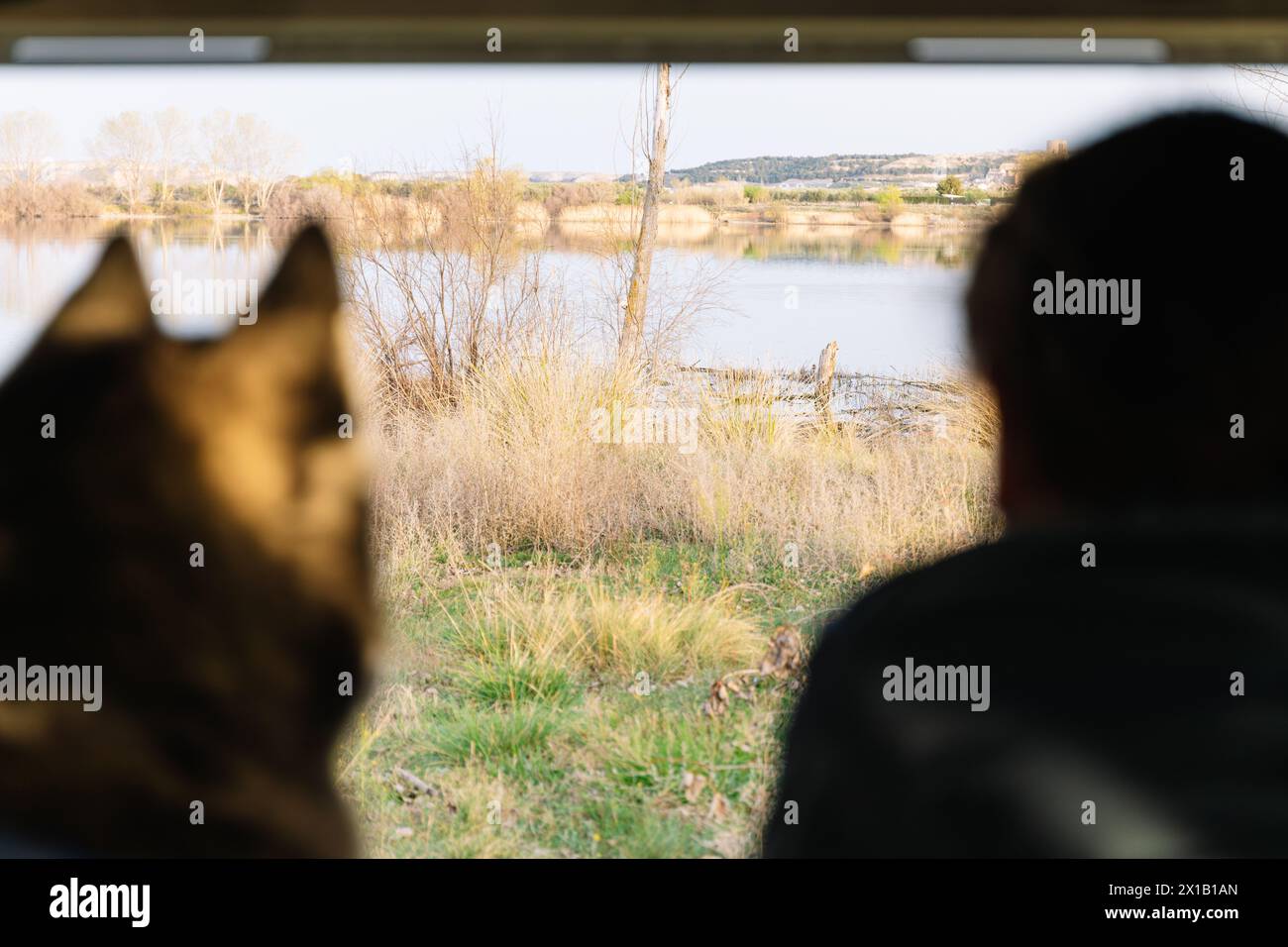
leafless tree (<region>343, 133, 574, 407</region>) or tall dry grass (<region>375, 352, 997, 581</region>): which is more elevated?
leafless tree (<region>343, 133, 574, 407</region>)

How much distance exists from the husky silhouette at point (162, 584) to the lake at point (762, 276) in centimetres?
11

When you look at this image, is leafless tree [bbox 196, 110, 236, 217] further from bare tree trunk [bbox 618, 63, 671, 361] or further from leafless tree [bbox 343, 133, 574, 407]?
bare tree trunk [bbox 618, 63, 671, 361]

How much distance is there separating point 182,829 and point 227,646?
31 centimetres

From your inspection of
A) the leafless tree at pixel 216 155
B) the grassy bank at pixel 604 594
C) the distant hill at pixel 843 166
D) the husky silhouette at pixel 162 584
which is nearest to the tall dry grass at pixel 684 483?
the grassy bank at pixel 604 594

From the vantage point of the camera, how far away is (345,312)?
1.95 meters

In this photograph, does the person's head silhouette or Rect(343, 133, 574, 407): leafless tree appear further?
Rect(343, 133, 574, 407): leafless tree

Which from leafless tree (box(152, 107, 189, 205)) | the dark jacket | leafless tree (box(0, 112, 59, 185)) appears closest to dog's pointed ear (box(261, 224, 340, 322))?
leafless tree (box(152, 107, 189, 205))

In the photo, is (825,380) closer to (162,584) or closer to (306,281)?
(306,281)

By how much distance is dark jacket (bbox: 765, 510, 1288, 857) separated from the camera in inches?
40.7

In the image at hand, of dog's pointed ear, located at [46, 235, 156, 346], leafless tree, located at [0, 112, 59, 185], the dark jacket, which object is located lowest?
the dark jacket

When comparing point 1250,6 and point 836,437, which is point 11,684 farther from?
point 1250,6

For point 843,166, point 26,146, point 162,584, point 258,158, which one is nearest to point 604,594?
point 162,584

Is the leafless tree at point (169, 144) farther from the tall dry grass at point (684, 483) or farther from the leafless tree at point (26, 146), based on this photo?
the tall dry grass at point (684, 483)
